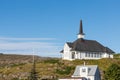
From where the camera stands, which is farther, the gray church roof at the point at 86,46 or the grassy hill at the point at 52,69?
the gray church roof at the point at 86,46

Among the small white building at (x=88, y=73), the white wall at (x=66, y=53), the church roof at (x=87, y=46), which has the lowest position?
the small white building at (x=88, y=73)

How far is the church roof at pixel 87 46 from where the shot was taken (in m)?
123

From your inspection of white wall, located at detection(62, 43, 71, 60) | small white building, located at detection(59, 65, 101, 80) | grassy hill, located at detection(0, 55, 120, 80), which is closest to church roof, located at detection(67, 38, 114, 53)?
white wall, located at detection(62, 43, 71, 60)

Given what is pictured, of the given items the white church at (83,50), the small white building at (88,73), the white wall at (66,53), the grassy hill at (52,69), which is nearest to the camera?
the small white building at (88,73)

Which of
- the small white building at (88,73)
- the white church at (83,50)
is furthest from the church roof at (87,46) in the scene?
the small white building at (88,73)

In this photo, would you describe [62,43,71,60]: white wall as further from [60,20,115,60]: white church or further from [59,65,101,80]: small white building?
[59,65,101,80]: small white building

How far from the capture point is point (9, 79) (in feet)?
342

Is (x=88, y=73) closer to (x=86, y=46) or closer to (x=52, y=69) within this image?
(x=52, y=69)

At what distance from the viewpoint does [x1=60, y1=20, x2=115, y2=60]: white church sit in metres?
123

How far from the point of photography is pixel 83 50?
12238 cm

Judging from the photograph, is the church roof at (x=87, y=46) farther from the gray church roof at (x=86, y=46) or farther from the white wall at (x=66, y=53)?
the white wall at (x=66, y=53)

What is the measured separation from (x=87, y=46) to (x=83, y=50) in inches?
111

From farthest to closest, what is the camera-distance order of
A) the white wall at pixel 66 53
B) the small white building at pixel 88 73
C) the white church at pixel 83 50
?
the white wall at pixel 66 53 → the white church at pixel 83 50 → the small white building at pixel 88 73

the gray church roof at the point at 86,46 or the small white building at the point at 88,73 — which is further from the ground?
the gray church roof at the point at 86,46
